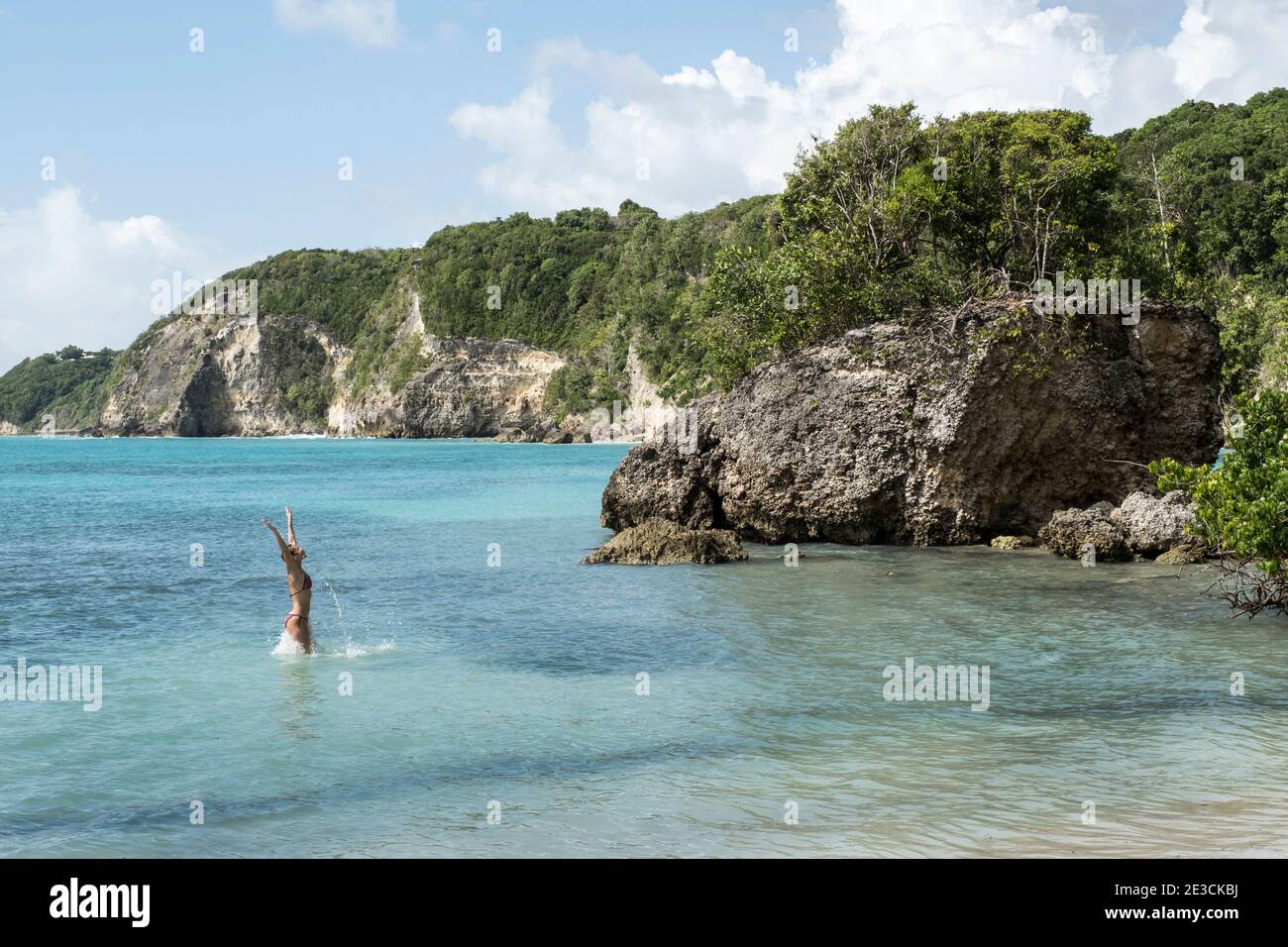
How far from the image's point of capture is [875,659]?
12688 mm

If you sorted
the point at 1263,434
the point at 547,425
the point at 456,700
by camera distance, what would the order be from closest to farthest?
the point at 456,700
the point at 1263,434
the point at 547,425

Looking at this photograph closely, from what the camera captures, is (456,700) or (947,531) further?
(947,531)

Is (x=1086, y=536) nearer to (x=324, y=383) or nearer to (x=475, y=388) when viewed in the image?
(x=475, y=388)

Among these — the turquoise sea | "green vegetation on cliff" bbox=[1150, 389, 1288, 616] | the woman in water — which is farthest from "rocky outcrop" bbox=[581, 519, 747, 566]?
the woman in water

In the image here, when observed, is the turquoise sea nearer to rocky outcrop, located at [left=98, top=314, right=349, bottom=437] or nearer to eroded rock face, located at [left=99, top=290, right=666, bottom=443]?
eroded rock face, located at [left=99, top=290, right=666, bottom=443]

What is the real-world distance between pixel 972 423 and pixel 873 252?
689 cm

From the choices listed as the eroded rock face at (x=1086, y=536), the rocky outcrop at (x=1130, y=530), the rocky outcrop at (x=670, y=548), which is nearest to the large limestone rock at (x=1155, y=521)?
the rocky outcrop at (x=1130, y=530)

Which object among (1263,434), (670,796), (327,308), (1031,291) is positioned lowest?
(670,796)

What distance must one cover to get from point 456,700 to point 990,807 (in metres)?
5.65

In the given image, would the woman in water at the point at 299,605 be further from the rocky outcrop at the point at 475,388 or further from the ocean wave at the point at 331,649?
the rocky outcrop at the point at 475,388
